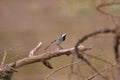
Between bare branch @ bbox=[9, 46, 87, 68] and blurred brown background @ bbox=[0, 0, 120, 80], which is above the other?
bare branch @ bbox=[9, 46, 87, 68]

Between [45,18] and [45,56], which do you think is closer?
[45,56]

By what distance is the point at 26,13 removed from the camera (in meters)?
15.0

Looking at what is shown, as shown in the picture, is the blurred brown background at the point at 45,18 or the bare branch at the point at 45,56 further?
the blurred brown background at the point at 45,18

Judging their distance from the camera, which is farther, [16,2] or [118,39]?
[16,2]

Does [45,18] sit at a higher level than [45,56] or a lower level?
lower

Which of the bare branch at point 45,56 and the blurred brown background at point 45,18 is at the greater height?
the bare branch at point 45,56

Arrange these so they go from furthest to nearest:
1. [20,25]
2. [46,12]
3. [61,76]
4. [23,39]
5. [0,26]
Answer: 1. [46,12]
2. [20,25]
3. [0,26]
4. [23,39]
5. [61,76]

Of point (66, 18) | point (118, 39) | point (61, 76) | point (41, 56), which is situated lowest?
point (66, 18)

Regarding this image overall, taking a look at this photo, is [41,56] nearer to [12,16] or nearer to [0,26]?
[0,26]

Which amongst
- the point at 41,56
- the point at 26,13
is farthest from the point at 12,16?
the point at 41,56

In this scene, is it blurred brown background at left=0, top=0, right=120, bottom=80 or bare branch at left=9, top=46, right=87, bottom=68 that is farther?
blurred brown background at left=0, top=0, right=120, bottom=80

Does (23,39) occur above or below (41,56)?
below

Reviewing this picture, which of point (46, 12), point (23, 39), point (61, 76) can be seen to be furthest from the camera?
point (46, 12)

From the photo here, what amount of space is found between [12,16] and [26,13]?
530mm
